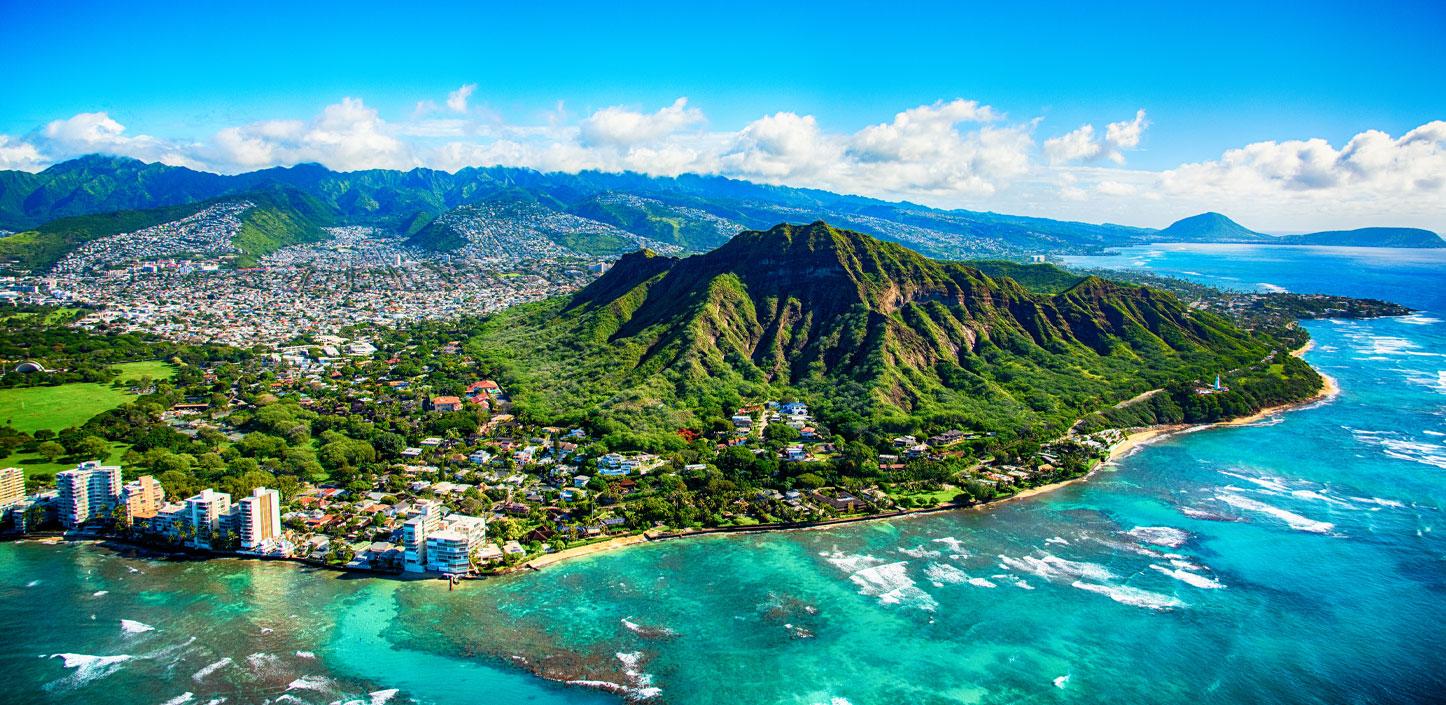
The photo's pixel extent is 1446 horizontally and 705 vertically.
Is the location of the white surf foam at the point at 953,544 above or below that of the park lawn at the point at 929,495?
below

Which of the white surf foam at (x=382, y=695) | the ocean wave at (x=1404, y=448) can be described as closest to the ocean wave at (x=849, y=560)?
the white surf foam at (x=382, y=695)

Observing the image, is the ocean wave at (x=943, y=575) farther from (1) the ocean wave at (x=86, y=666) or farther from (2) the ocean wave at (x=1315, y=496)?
(1) the ocean wave at (x=86, y=666)

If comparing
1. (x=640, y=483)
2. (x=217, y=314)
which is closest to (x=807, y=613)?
(x=640, y=483)

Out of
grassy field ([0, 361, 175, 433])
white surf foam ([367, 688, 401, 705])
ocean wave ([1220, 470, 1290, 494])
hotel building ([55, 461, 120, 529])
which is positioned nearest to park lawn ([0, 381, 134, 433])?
grassy field ([0, 361, 175, 433])

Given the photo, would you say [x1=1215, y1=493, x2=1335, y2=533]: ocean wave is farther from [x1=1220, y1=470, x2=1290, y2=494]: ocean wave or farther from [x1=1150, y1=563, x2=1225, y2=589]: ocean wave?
[x1=1150, y1=563, x2=1225, y2=589]: ocean wave

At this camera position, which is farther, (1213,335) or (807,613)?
(1213,335)

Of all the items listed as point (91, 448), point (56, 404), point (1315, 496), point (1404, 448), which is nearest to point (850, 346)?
point (1315, 496)

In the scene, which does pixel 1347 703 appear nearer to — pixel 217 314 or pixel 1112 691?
pixel 1112 691
